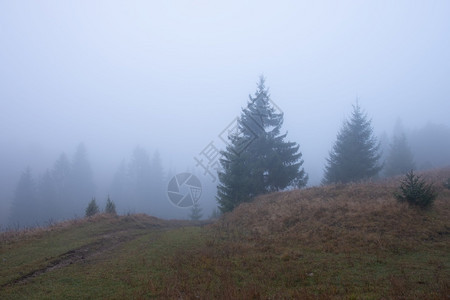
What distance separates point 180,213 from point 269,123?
4996cm

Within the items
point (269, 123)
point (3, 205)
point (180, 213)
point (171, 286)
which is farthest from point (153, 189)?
point (171, 286)

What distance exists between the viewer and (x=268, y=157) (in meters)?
27.8

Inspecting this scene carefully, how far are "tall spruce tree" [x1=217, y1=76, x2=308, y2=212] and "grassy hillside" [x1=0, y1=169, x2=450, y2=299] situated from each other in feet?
28.9

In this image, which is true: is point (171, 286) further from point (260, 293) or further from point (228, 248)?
point (228, 248)

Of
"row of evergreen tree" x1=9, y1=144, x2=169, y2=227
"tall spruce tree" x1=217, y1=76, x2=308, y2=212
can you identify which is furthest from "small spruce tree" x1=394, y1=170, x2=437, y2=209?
"row of evergreen tree" x1=9, y1=144, x2=169, y2=227

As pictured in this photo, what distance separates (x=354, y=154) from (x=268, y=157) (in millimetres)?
11514

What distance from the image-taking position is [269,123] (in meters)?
29.8

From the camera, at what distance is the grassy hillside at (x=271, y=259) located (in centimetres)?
706

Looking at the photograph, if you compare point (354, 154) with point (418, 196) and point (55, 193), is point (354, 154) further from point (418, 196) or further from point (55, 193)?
point (55, 193)

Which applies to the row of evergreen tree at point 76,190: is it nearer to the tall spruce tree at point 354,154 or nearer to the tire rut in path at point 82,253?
the tire rut in path at point 82,253

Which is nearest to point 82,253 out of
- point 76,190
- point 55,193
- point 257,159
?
point 257,159

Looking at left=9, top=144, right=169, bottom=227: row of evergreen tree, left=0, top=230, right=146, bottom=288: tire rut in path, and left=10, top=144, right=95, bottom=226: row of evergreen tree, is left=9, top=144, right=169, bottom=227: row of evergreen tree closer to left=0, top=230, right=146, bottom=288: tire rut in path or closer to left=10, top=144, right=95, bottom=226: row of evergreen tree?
left=10, top=144, right=95, bottom=226: row of evergreen tree

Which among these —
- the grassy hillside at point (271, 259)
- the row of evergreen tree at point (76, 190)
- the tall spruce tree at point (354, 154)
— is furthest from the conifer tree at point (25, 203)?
the tall spruce tree at point (354, 154)

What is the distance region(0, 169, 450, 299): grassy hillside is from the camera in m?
7.06
